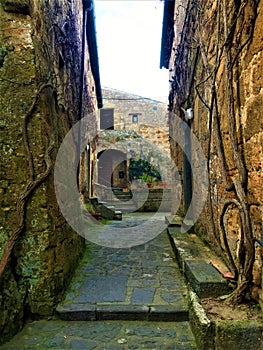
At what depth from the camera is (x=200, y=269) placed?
2.49m

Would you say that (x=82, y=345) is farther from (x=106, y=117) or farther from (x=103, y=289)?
(x=106, y=117)

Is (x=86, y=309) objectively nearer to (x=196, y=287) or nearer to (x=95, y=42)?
(x=196, y=287)

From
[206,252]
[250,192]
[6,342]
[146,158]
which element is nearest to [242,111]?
[250,192]

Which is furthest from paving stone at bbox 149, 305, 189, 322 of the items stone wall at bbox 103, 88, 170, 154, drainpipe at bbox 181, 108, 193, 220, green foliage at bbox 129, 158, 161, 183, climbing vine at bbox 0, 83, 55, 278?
stone wall at bbox 103, 88, 170, 154

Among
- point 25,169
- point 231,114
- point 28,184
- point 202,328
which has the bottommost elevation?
point 202,328

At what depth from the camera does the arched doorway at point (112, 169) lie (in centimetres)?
1755

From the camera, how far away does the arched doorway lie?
57.6 feet

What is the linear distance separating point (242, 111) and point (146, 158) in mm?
13350

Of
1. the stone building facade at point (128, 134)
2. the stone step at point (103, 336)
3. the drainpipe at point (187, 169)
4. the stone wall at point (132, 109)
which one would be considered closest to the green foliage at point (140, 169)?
the stone building facade at point (128, 134)

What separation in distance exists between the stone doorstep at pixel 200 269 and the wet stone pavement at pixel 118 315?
0.26 metres

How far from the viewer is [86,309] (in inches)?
92.5

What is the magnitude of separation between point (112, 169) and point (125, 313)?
15.8 metres

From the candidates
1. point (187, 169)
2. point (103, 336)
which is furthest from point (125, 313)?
point (187, 169)

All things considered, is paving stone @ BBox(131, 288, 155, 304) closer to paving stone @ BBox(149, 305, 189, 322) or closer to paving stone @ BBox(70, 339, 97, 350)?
paving stone @ BBox(149, 305, 189, 322)
